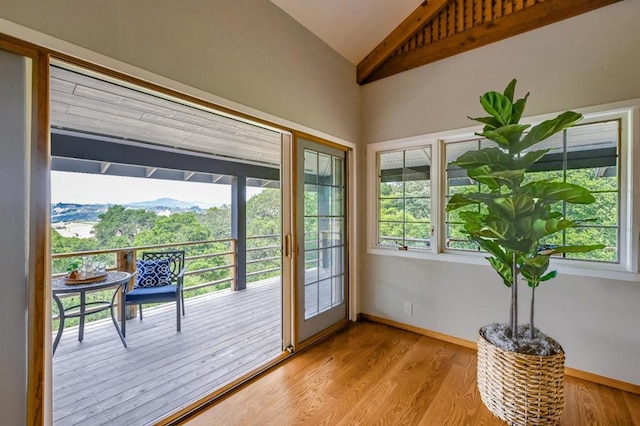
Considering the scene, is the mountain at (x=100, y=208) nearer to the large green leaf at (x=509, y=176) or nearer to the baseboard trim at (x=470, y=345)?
the baseboard trim at (x=470, y=345)

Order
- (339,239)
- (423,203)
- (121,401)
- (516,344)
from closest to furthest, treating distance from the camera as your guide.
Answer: (516,344)
(121,401)
(423,203)
(339,239)

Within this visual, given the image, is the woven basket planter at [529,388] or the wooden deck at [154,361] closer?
the woven basket planter at [529,388]

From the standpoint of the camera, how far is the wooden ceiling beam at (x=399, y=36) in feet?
8.70

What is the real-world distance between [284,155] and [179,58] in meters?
1.08

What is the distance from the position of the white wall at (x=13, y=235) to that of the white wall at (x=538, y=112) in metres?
2.83

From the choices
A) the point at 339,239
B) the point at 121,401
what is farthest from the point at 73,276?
the point at 339,239

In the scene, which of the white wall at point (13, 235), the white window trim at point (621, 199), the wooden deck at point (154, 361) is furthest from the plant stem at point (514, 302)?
the white wall at point (13, 235)

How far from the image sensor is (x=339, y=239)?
3.19m

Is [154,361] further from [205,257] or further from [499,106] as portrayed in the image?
[499,106]

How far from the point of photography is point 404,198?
3.09 meters

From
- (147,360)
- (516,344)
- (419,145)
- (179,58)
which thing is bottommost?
(147,360)

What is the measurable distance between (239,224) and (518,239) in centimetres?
435

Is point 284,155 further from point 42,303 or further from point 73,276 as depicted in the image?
point 73,276

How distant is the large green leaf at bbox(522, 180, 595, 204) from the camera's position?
1.49 m
